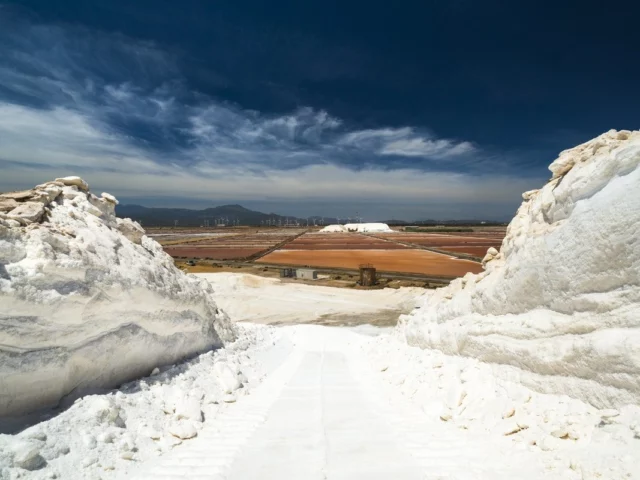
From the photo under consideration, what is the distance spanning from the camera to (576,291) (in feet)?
14.5

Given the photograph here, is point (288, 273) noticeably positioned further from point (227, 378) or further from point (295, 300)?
point (227, 378)

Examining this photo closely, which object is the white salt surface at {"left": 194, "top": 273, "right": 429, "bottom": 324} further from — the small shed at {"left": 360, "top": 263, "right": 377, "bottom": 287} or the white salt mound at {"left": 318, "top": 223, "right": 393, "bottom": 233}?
the white salt mound at {"left": 318, "top": 223, "right": 393, "bottom": 233}

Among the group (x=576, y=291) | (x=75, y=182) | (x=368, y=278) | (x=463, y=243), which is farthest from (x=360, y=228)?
(x=576, y=291)

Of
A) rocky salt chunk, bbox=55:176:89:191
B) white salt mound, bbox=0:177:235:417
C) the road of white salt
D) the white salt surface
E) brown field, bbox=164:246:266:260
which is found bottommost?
the white salt surface

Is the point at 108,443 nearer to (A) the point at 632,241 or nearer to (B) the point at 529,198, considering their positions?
(A) the point at 632,241

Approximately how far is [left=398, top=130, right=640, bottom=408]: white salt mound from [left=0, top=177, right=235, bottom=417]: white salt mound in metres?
5.28

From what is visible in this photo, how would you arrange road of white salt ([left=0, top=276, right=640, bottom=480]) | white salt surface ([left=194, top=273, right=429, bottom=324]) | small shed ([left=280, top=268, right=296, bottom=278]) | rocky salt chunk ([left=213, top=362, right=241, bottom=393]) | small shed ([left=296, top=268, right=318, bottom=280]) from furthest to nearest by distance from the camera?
small shed ([left=280, top=268, right=296, bottom=278]) < small shed ([left=296, top=268, right=318, bottom=280]) < white salt surface ([left=194, top=273, right=429, bottom=324]) < rocky salt chunk ([left=213, top=362, right=241, bottom=393]) < road of white salt ([left=0, top=276, right=640, bottom=480])

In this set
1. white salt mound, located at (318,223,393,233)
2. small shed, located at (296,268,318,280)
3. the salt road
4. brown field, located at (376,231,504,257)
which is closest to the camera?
the salt road

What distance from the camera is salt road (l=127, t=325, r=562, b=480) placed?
3.53 metres

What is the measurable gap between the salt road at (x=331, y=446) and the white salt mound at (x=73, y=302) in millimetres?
1621

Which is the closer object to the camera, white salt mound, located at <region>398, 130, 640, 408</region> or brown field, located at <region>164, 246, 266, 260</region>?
white salt mound, located at <region>398, 130, 640, 408</region>

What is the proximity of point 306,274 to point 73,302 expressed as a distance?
2684cm

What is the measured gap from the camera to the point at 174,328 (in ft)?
22.4

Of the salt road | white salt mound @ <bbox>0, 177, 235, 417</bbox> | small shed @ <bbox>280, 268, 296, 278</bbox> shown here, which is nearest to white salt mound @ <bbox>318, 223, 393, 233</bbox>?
small shed @ <bbox>280, 268, 296, 278</bbox>
